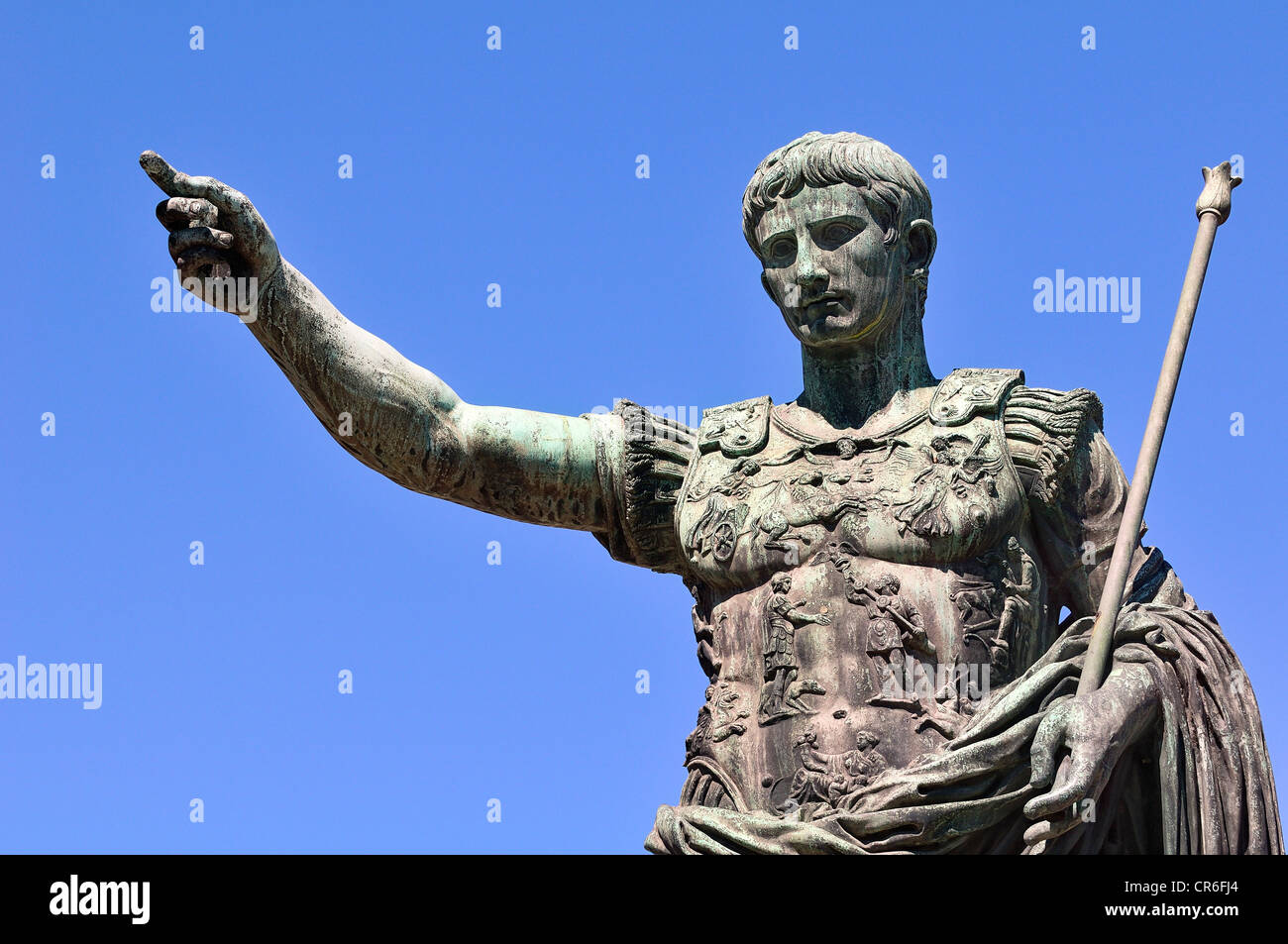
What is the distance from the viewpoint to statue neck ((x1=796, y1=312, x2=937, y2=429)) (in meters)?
18.8

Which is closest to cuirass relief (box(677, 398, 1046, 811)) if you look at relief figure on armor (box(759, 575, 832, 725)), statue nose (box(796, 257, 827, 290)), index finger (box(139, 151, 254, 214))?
relief figure on armor (box(759, 575, 832, 725))

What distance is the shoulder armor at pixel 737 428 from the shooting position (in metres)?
18.8

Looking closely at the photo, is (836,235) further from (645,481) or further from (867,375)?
(645,481)

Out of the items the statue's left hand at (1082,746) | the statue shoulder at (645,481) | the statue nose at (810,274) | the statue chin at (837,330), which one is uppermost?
the statue nose at (810,274)

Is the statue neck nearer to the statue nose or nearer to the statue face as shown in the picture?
the statue face

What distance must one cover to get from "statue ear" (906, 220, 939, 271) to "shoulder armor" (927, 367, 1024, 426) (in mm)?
636

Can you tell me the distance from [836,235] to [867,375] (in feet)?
2.68

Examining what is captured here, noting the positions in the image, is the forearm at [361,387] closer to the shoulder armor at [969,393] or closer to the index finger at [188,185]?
the index finger at [188,185]

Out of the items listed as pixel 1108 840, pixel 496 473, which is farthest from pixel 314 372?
pixel 1108 840

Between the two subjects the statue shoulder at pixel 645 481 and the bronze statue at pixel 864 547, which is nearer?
the bronze statue at pixel 864 547

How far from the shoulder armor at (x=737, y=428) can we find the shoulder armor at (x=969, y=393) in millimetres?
972

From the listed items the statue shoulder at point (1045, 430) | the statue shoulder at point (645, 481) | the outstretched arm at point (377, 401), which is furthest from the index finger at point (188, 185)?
the statue shoulder at point (1045, 430)
